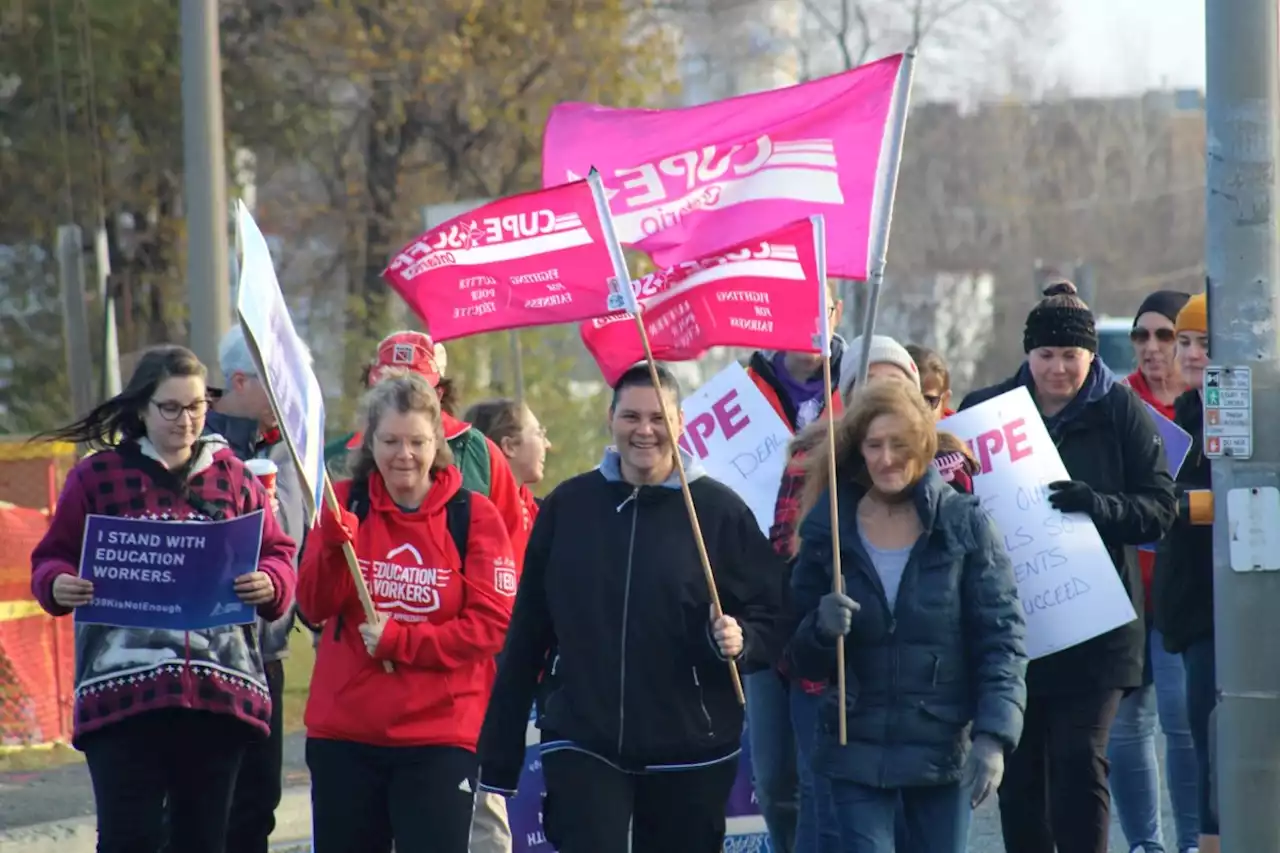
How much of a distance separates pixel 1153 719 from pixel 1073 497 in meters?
1.78

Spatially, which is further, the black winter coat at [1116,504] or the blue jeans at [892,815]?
the black winter coat at [1116,504]

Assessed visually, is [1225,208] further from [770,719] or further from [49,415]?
[49,415]

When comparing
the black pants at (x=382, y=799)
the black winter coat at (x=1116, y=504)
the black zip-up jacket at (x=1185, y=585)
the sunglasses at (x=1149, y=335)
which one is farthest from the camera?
the sunglasses at (x=1149, y=335)

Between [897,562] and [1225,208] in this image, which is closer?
[897,562]

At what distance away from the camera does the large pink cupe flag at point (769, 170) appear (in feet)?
25.0

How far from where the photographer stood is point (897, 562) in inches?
232

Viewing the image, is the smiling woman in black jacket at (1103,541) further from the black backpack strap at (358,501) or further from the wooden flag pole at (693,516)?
the black backpack strap at (358,501)


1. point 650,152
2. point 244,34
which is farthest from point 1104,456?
point 244,34

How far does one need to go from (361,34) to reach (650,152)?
10552mm

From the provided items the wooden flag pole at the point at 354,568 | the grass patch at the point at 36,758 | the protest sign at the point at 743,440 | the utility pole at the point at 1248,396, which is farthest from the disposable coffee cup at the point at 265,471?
the grass patch at the point at 36,758

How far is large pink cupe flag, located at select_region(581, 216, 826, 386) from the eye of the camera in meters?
6.76

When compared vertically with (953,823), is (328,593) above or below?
above

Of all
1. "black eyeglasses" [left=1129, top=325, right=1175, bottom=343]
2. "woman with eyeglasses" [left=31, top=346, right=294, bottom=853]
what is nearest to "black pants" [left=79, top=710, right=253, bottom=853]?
"woman with eyeglasses" [left=31, top=346, right=294, bottom=853]

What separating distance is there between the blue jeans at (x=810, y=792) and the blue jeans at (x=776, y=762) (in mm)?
217
